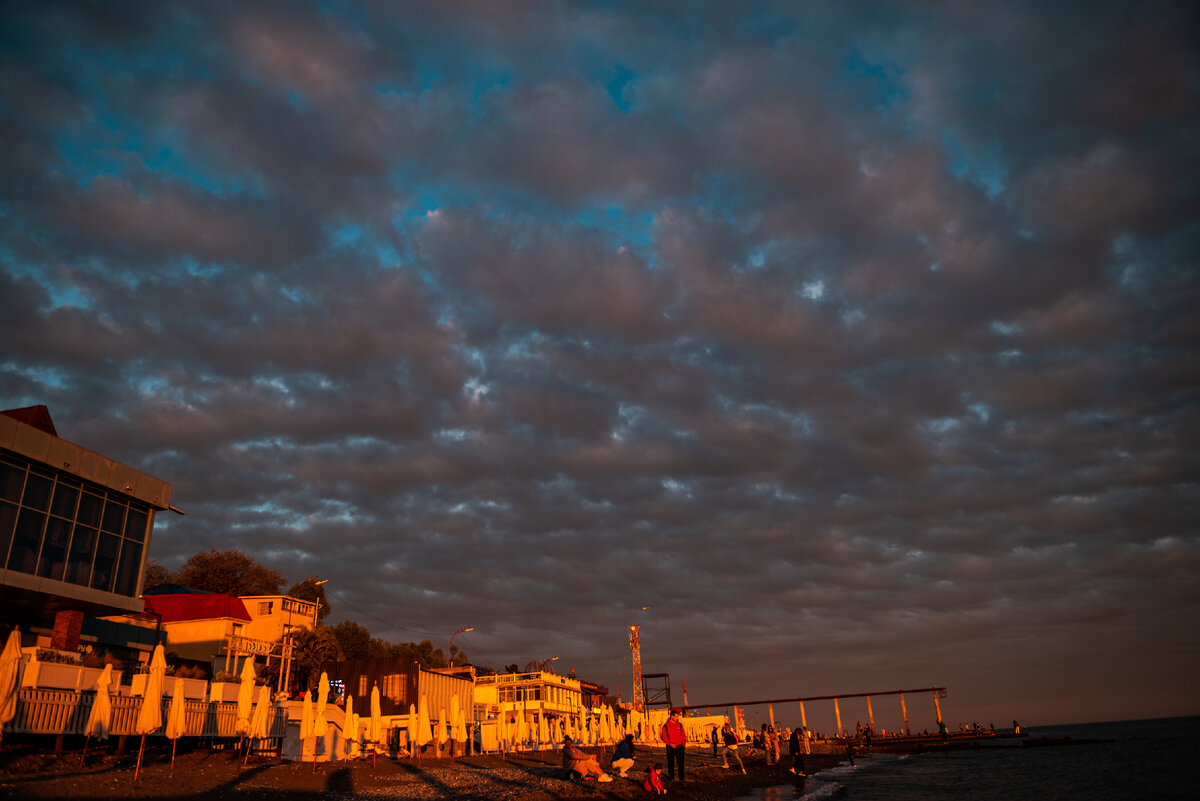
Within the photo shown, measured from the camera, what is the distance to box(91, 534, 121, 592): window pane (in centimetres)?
2919

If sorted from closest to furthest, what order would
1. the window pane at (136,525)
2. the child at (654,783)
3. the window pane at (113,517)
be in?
the child at (654,783)
the window pane at (113,517)
the window pane at (136,525)

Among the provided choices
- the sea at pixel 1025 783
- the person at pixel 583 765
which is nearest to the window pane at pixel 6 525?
the person at pixel 583 765

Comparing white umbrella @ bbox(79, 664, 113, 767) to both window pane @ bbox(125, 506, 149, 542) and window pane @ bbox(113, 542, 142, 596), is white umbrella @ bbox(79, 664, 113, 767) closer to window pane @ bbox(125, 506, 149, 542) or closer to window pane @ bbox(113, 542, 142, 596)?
window pane @ bbox(113, 542, 142, 596)

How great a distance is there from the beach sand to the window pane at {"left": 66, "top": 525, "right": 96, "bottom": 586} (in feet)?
24.3

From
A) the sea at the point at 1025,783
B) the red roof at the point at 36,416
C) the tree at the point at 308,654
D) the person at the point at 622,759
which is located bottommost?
the sea at the point at 1025,783

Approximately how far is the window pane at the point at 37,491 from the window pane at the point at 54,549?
767 millimetres

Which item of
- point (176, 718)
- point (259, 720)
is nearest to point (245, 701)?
point (259, 720)

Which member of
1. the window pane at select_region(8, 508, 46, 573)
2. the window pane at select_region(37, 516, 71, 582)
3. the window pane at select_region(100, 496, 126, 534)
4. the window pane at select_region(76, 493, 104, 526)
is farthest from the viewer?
the window pane at select_region(100, 496, 126, 534)

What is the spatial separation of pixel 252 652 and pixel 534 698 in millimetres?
29668

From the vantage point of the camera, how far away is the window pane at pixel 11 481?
25.6 meters

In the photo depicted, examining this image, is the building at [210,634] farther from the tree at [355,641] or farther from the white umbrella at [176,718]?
the white umbrella at [176,718]

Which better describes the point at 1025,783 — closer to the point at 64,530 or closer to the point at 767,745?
the point at 767,745

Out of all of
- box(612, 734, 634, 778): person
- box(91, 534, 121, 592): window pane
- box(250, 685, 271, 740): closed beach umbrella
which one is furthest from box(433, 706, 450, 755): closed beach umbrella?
box(91, 534, 121, 592): window pane

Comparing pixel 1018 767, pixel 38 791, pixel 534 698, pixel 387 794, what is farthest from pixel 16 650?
pixel 534 698
